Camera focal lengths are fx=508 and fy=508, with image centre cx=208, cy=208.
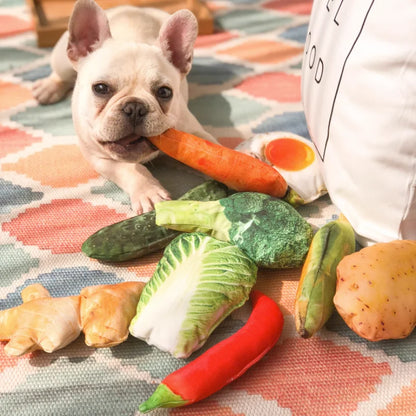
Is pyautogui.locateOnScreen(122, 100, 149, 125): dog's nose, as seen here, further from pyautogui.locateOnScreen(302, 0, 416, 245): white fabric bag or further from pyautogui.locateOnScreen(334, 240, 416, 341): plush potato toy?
pyautogui.locateOnScreen(334, 240, 416, 341): plush potato toy

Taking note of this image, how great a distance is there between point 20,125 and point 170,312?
0.88m

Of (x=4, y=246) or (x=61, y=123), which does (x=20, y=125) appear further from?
(x=4, y=246)

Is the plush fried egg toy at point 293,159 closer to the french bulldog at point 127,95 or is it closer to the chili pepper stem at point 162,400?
the french bulldog at point 127,95

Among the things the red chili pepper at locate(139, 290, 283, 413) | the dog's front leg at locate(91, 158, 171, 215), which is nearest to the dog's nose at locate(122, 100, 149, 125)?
the dog's front leg at locate(91, 158, 171, 215)

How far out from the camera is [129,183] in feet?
3.59

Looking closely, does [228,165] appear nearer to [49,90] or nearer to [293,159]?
[293,159]

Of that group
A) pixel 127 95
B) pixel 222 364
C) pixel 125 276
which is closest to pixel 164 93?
pixel 127 95

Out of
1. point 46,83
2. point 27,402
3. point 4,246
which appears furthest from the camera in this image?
point 46,83

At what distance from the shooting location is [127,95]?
1.05 m

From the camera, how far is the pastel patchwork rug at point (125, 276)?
0.70 meters

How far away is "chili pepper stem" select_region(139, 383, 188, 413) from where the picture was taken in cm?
64

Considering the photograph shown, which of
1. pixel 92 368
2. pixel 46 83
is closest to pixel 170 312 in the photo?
pixel 92 368

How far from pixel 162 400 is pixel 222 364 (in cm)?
10

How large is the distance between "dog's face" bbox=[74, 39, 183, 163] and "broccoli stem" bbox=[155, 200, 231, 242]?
0.21m
